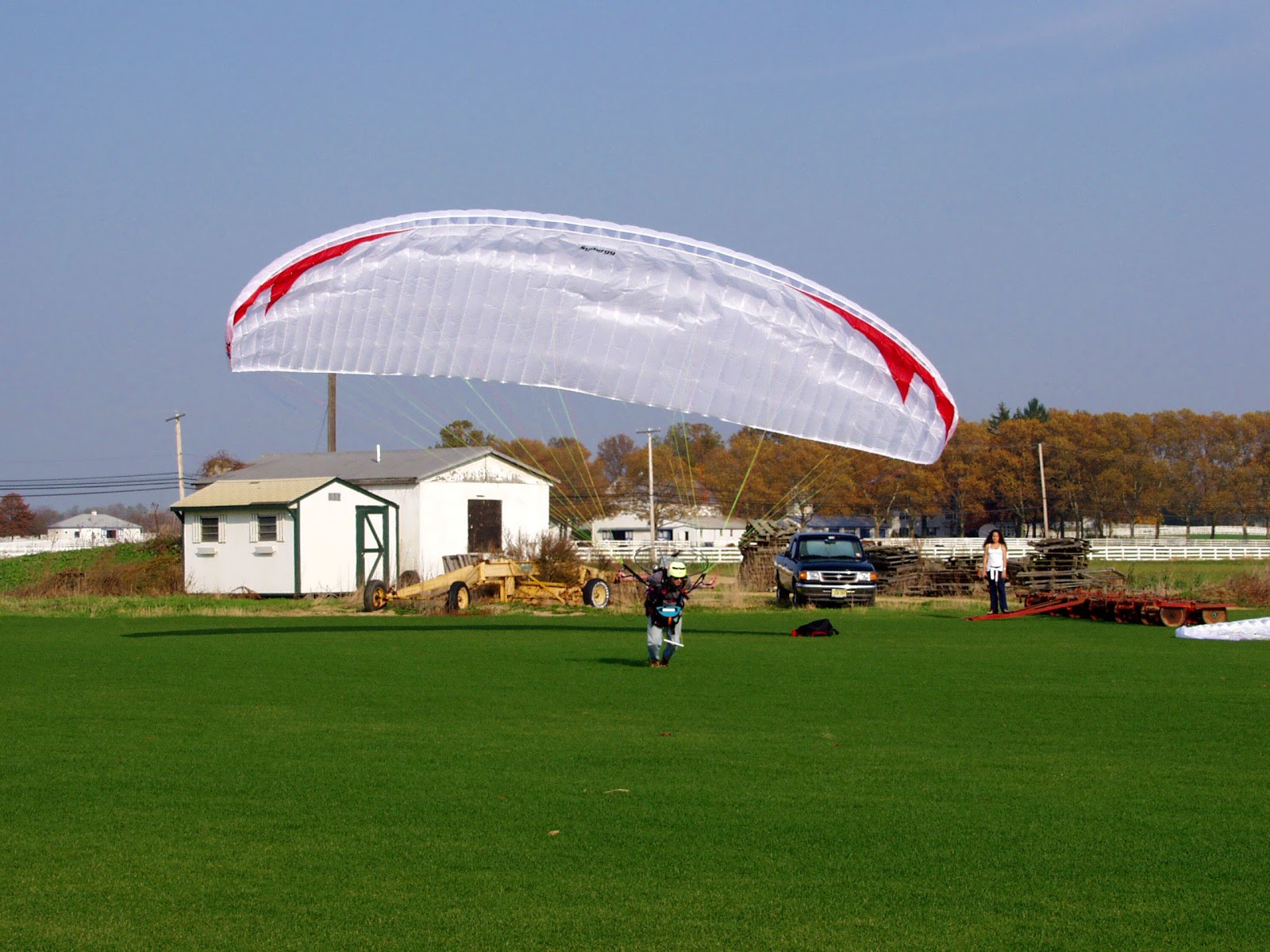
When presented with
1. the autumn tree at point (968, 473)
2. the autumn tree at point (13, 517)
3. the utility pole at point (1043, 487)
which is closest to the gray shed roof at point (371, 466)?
the utility pole at point (1043, 487)

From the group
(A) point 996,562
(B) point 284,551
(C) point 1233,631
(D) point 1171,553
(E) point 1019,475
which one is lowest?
(C) point 1233,631

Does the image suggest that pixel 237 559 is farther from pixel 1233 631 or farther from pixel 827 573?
pixel 1233 631

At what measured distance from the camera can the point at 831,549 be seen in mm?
24406

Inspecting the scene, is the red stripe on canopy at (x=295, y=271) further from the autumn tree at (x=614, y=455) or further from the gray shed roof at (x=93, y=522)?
the gray shed roof at (x=93, y=522)

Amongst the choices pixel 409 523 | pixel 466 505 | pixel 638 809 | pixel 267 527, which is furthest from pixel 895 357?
pixel 466 505

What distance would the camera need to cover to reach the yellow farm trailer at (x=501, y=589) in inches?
955

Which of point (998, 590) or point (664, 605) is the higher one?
Answer: point (664, 605)

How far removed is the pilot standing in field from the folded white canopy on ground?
738 centimetres

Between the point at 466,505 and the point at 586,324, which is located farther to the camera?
the point at 466,505

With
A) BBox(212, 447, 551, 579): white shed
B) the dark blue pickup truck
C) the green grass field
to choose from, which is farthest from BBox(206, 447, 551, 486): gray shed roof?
the green grass field

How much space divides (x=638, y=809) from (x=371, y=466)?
29.4 m

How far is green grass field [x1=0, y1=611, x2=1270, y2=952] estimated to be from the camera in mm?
4434

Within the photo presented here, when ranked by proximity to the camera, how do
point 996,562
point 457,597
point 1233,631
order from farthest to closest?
point 457,597 → point 996,562 → point 1233,631

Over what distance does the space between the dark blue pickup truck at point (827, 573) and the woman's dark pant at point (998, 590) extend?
3150 mm
